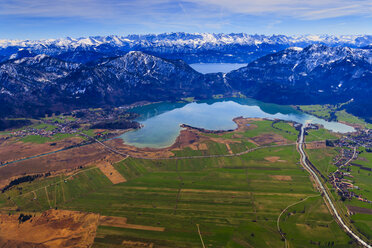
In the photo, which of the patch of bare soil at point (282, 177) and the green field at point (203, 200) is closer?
the green field at point (203, 200)

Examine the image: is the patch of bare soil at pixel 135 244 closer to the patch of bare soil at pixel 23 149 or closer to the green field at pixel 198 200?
the green field at pixel 198 200

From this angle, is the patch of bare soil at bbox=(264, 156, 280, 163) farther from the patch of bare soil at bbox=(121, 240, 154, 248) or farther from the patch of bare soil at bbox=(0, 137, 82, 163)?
the patch of bare soil at bbox=(0, 137, 82, 163)

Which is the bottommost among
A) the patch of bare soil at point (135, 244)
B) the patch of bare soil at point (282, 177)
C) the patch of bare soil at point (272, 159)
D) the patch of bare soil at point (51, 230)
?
the patch of bare soil at point (135, 244)

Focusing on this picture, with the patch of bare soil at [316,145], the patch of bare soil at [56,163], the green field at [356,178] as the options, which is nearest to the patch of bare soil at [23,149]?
the patch of bare soil at [56,163]

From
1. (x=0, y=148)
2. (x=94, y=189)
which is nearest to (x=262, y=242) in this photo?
(x=94, y=189)

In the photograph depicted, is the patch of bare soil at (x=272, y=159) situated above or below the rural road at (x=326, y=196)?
above

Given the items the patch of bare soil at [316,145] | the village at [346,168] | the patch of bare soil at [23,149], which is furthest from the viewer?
the patch of bare soil at [316,145]

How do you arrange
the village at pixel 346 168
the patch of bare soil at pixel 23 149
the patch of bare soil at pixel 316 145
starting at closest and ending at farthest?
the village at pixel 346 168 → the patch of bare soil at pixel 23 149 → the patch of bare soil at pixel 316 145

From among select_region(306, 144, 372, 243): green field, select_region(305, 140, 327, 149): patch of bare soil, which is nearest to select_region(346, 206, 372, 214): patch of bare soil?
select_region(306, 144, 372, 243): green field
